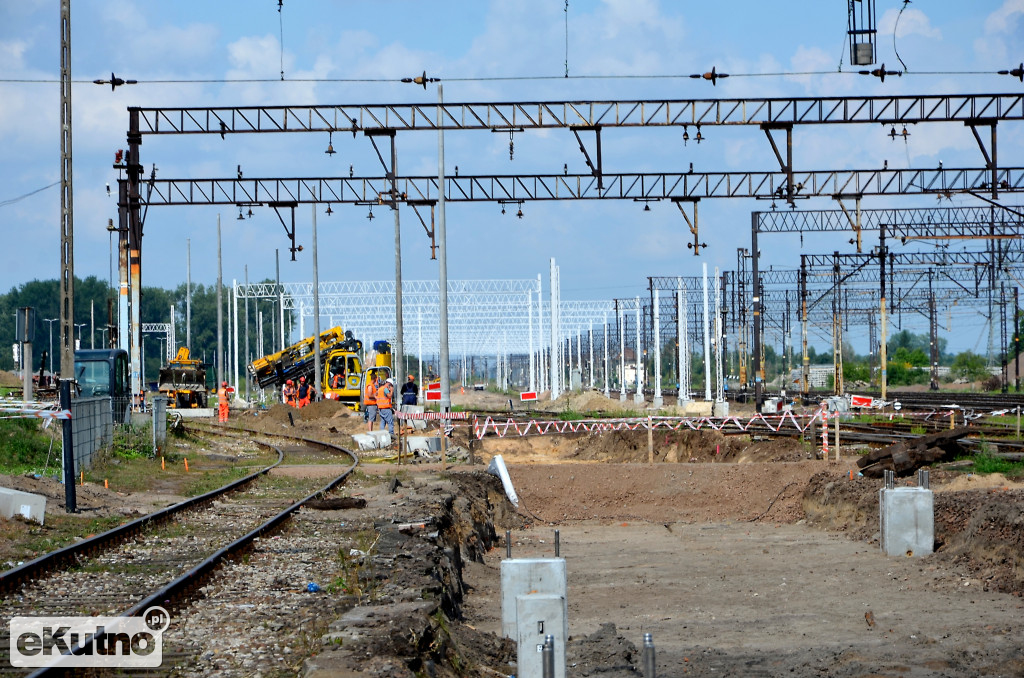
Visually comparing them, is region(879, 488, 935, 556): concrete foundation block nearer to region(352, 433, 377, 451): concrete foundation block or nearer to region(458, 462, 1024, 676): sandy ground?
region(458, 462, 1024, 676): sandy ground

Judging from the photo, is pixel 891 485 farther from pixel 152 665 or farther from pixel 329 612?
pixel 152 665

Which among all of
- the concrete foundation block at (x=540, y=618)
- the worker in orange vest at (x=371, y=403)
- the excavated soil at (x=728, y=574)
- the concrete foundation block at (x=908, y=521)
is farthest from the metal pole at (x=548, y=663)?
the worker in orange vest at (x=371, y=403)

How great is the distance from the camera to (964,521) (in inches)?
635

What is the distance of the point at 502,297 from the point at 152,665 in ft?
299

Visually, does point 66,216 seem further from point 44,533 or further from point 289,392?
point 289,392

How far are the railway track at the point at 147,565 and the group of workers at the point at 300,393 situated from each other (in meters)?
38.6

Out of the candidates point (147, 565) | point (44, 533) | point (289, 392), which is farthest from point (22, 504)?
point (289, 392)

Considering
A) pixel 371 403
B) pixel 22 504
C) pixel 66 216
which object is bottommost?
pixel 22 504

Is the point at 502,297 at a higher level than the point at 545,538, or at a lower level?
higher

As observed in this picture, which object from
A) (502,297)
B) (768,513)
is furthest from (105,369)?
(502,297)

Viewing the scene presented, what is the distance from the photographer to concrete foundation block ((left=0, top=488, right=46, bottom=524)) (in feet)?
50.8

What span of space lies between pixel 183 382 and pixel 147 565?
47.2 meters

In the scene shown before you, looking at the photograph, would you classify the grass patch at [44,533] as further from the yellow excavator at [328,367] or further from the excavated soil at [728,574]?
the yellow excavator at [328,367]

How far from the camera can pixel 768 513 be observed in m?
23.1
